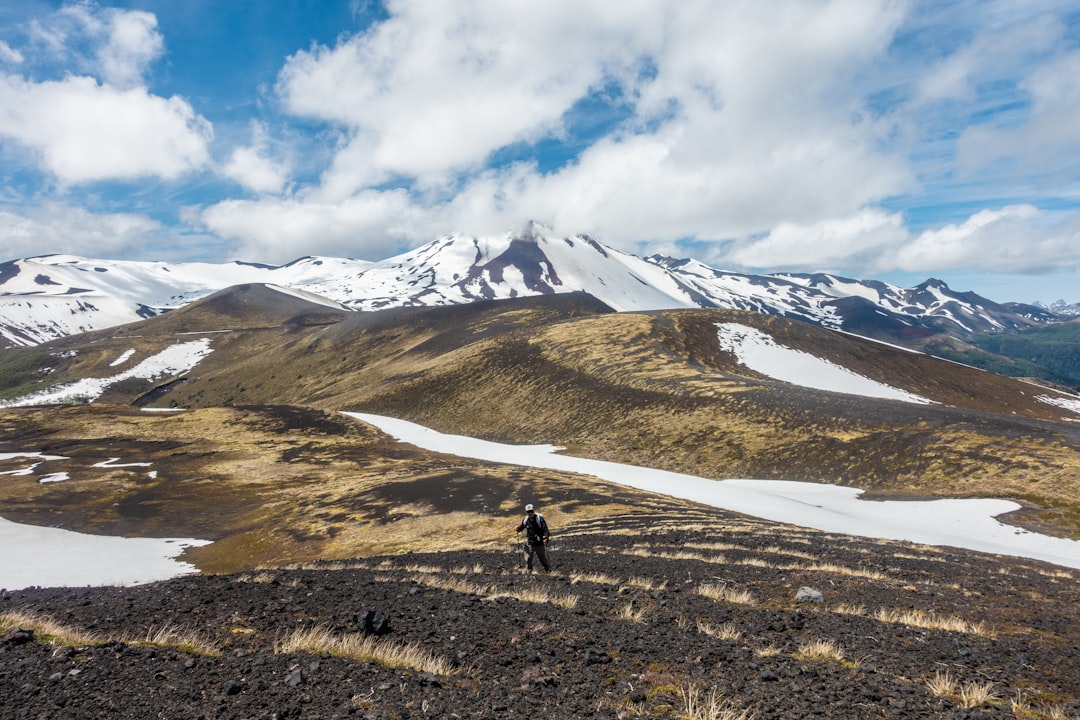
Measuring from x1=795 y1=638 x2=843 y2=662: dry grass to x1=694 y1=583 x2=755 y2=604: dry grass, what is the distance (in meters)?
3.27

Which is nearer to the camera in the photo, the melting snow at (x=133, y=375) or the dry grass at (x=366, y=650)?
the dry grass at (x=366, y=650)

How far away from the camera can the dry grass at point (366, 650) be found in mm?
8086

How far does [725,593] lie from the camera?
13.1m

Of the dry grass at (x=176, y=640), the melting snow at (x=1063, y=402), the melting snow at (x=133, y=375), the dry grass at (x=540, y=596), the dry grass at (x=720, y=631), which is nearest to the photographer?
the dry grass at (x=176, y=640)

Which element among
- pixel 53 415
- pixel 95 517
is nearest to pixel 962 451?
pixel 95 517

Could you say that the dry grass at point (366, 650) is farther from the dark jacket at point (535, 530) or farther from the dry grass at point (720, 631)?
the dark jacket at point (535, 530)

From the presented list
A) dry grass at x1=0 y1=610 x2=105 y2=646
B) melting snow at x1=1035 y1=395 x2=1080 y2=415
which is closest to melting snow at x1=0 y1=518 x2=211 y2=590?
dry grass at x1=0 y1=610 x2=105 y2=646

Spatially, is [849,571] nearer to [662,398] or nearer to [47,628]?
[47,628]

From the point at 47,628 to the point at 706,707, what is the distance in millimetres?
10775

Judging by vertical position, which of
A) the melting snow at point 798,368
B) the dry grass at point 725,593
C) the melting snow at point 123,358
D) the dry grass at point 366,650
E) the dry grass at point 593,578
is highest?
the melting snow at point 123,358

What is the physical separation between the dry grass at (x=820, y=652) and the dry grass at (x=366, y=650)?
6.03m

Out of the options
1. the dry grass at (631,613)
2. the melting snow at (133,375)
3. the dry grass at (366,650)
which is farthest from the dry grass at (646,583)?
the melting snow at (133,375)

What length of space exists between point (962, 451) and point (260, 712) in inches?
2042

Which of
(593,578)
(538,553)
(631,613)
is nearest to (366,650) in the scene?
(631,613)
